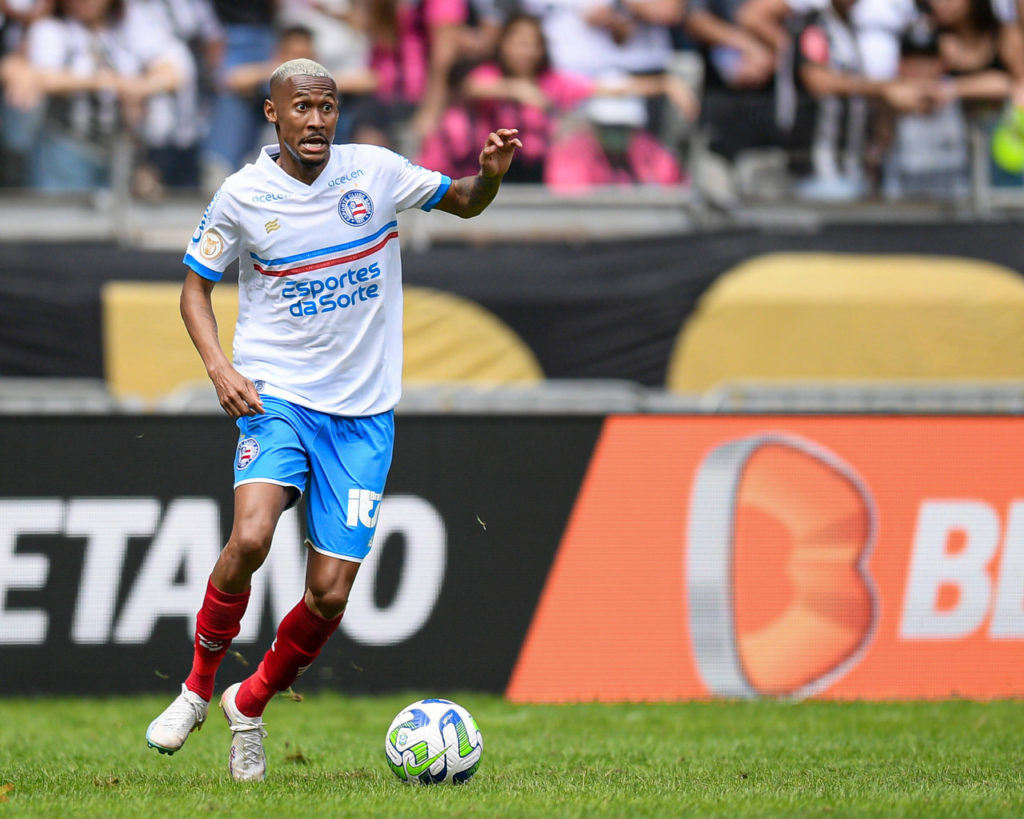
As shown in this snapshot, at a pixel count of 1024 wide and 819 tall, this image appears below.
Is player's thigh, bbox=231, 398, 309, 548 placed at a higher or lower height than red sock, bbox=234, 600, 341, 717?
higher

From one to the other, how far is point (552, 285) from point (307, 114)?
5262 millimetres

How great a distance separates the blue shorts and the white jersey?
7cm

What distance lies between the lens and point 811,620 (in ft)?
28.5

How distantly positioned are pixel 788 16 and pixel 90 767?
883cm

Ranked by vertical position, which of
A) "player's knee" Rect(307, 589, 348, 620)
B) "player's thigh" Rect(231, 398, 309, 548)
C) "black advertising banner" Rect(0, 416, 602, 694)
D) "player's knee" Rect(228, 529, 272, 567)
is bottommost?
"black advertising banner" Rect(0, 416, 602, 694)

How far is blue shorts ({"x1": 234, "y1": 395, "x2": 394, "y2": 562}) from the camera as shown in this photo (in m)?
5.69

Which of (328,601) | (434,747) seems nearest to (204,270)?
(328,601)

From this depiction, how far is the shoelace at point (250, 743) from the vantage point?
5.75 meters

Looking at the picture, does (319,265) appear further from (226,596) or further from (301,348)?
(226,596)

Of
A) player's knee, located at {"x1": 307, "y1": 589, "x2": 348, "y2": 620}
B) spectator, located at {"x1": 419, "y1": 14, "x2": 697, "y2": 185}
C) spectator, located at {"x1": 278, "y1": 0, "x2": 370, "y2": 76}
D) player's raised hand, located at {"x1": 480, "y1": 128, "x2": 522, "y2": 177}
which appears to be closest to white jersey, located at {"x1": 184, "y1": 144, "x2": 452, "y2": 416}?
player's raised hand, located at {"x1": 480, "y1": 128, "x2": 522, "y2": 177}

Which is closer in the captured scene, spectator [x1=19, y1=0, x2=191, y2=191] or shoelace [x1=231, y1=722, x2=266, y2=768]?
shoelace [x1=231, y1=722, x2=266, y2=768]

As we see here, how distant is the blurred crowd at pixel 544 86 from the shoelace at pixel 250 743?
619 centimetres

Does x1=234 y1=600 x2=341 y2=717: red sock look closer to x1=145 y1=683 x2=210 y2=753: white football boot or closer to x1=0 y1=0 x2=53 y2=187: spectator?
x1=145 y1=683 x2=210 y2=753: white football boot

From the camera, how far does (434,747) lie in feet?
18.4
